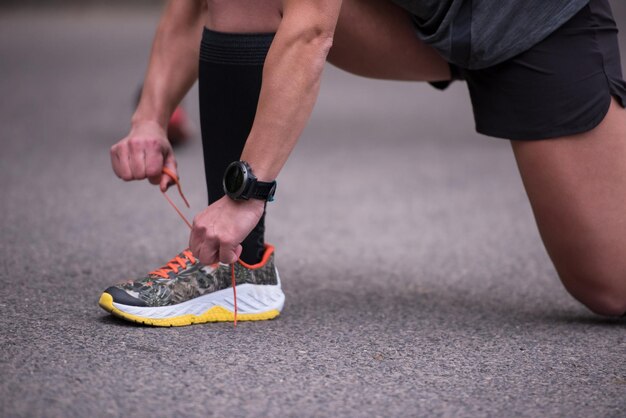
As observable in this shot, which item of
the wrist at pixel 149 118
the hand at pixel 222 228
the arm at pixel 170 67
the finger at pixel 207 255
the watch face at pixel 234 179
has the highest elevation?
the arm at pixel 170 67

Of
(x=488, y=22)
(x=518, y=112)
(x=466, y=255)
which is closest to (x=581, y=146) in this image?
(x=518, y=112)

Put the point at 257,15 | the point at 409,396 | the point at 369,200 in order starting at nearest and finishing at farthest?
the point at 409,396, the point at 257,15, the point at 369,200

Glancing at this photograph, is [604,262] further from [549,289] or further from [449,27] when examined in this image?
[449,27]

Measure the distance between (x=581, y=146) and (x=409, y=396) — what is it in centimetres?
62

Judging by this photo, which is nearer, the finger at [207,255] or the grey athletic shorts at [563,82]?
the finger at [207,255]

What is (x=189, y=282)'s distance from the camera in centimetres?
165

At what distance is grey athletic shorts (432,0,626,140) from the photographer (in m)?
1.69

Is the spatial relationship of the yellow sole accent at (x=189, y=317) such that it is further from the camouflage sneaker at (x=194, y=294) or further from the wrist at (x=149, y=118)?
the wrist at (x=149, y=118)

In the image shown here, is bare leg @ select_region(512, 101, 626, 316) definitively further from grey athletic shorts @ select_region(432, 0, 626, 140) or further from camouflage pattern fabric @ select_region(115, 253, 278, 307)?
camouflage pattern fabric @ select_region(115, 253, 278, 307)

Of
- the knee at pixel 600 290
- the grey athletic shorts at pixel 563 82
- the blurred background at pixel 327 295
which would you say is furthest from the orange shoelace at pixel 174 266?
the knee at pixel 600 290

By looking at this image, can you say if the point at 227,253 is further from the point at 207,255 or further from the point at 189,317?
the point at 189,317

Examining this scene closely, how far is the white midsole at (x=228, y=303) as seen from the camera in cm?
158

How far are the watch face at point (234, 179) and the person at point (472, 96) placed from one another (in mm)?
68

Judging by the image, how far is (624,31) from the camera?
942 centimetres
